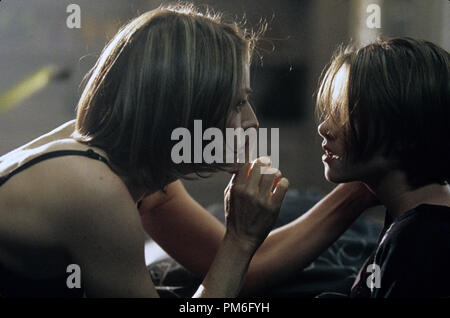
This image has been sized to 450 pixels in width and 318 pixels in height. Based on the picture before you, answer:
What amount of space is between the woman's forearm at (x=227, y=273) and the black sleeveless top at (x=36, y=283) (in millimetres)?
220

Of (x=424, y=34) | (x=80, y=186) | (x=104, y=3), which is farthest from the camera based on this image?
(x=424, y=34)

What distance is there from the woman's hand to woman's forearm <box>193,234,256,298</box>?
2cm

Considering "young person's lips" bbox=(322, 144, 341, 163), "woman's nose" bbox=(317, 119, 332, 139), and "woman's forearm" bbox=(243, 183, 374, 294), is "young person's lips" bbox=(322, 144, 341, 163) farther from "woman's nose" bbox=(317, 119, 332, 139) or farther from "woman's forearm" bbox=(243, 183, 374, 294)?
"woman's forearm" bbox=(243, 183, 374, 294)

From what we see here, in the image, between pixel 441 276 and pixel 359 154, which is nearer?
pixel 441 276

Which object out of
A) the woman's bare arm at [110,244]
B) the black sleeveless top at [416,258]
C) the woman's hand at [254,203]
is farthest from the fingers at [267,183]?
the black sleeveless top at [416,258]

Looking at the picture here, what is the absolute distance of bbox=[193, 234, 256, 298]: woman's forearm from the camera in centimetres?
87

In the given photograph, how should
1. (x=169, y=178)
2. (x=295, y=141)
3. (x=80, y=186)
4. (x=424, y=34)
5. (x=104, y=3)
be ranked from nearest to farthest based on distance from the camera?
(x=80, y=186), (x=169, y=178), (x=104, y=3), (x=424, y=34), (x=295, y=141)

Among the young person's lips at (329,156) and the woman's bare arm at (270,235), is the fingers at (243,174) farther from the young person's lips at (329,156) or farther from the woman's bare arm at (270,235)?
the woman's bare arm at (270,235)

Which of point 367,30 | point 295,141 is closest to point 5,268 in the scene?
point 367,30

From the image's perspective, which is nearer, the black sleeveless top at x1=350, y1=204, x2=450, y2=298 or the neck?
the black sleeveless top at x1=350, y1=204, x2=450, y2=298

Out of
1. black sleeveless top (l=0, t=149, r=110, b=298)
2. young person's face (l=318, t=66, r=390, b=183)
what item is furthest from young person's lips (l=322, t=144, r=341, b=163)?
black sleeveless top (l=0, t=149, r=110, b=298)

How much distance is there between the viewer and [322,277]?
1304 mm
